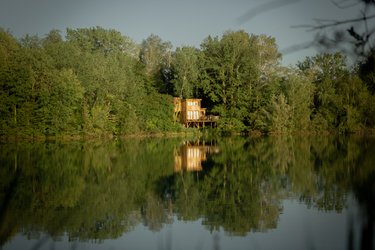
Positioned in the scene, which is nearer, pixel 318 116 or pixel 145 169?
pixel 145 169

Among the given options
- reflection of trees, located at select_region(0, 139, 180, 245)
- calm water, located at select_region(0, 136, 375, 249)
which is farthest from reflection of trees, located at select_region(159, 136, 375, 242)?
reflection of trees, located at select_region(0, 139, 180, 245)

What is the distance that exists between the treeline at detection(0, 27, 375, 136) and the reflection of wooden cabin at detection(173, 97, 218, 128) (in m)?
1.38

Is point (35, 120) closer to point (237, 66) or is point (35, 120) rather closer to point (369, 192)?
point (237, 66)

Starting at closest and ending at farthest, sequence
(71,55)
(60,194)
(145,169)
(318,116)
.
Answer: (60,194) < (145,169) < (71,55) < (318,116)

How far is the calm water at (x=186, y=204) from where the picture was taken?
939 cm

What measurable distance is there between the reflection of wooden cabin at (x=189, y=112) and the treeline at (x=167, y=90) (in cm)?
138

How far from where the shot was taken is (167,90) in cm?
6669

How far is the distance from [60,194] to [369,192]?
994cm

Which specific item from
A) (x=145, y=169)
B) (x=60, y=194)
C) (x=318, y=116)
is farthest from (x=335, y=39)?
(x=318, y=116)

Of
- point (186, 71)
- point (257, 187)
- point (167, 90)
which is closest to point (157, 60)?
point (167, 90)

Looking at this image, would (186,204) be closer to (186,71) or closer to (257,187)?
(257,187)

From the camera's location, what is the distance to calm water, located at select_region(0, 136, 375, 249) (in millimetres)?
9391

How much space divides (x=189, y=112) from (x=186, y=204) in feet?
156

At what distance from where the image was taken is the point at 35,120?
45.5m
